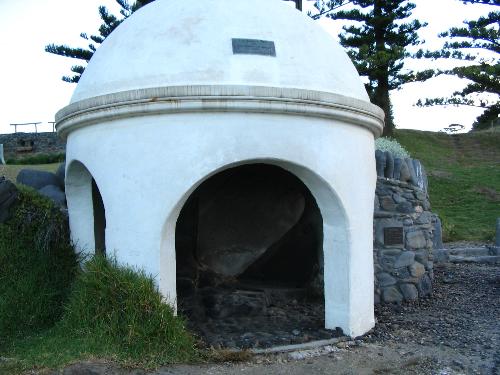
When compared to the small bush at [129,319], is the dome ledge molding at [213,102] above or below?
above

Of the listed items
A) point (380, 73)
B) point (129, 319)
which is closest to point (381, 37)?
point (380, 73)

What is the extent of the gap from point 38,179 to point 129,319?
16.6ft

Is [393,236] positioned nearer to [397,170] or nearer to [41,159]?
[397,170]

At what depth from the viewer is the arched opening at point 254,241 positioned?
6.70 m

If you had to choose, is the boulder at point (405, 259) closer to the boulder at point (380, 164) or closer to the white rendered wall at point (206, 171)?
the boulder at point (380, 164)

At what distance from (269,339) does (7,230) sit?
3212 millimetres

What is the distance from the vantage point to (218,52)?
16.4ft

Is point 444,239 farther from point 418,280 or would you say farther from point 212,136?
point 212,136

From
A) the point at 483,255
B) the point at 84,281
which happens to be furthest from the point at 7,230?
the point at 483,255

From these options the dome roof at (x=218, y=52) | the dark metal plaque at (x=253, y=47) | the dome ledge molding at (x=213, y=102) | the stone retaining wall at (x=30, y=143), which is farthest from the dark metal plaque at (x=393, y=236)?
the stone retaining wall at (x=30, y=143)

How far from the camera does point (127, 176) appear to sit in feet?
16.0

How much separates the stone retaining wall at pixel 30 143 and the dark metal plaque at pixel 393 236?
16.9 metres

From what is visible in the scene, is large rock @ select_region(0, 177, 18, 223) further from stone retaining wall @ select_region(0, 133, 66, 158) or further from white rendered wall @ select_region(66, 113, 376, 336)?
stone retaining wall @ select_region(0, 133, 66, 158)

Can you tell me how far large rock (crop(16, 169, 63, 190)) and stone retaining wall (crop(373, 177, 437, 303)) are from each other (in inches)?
200
